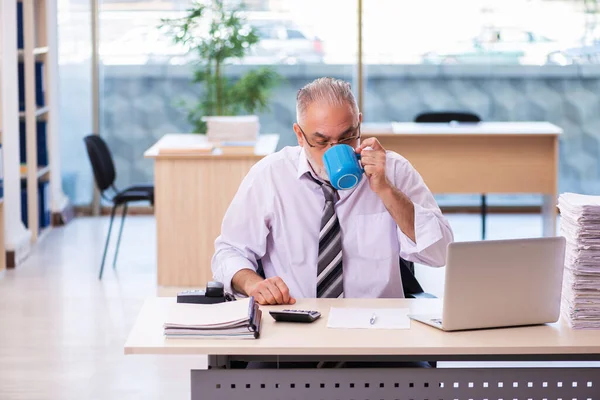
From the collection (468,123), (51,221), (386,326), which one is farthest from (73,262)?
(386,326)

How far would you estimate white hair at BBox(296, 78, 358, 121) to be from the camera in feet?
9.53

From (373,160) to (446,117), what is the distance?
14.4 ft

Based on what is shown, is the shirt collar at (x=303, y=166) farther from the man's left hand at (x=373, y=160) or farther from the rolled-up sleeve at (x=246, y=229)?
the man's left hand at (x=373, y=160)

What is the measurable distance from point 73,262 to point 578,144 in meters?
4.28

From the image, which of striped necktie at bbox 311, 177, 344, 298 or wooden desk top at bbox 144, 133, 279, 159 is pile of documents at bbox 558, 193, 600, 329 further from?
wooden desk top at bbox 144, 133, 279, 159

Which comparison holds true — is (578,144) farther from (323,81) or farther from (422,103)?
(323,81)

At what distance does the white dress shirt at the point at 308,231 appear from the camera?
304 centimetres

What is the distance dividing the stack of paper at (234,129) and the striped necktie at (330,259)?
3072 mm

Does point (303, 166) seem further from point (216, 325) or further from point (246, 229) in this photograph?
point (216, 325)

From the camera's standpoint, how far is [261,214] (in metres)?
3.10

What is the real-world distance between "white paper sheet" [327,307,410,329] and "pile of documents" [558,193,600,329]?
436 millimetres

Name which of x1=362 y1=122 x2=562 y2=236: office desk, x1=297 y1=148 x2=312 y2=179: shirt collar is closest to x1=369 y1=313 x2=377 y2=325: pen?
x1=297 y1=148 x2=312 y2=179: shirt collar

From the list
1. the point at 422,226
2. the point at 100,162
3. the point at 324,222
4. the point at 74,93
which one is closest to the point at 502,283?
the point at 422,226

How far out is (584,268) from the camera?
256 centimetres
